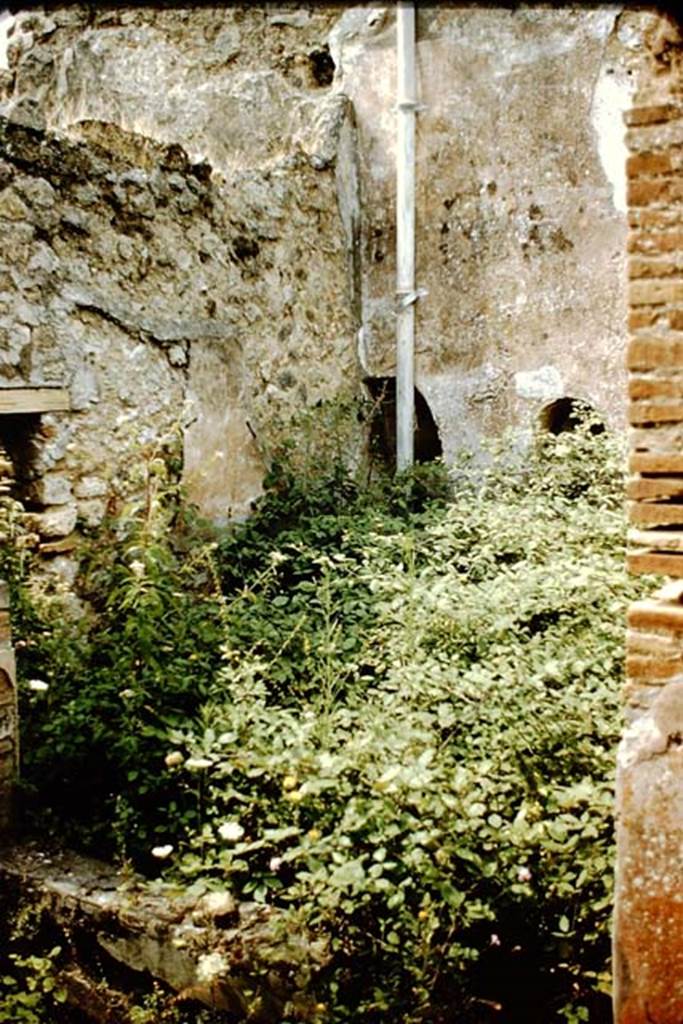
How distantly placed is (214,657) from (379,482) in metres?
2.92

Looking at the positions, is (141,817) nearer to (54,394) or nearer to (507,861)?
(507,861)

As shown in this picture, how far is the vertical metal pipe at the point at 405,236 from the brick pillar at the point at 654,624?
5055 mm

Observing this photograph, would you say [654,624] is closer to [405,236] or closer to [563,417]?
[563,417]

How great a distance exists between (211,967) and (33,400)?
11.6 ft

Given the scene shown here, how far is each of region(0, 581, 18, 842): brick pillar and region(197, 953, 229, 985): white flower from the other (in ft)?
3.99

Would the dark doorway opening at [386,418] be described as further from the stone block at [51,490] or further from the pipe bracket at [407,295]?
the stone block at [51,490]

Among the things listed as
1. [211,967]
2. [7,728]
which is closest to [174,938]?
[211,967]

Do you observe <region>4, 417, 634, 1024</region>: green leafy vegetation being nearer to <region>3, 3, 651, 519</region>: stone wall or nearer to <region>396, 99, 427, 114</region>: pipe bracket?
<region>3, 3, 651, 519</region>: stone wall

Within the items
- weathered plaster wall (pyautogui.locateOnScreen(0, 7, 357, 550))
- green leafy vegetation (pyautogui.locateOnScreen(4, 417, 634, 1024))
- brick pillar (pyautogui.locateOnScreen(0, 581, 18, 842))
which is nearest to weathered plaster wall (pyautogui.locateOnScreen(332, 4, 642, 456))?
weathered plaster wall (pyautogui.locateOnScreen(0, 7, 357, 550))

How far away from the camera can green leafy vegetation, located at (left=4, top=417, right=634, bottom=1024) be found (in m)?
3.00

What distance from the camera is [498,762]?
3395mm

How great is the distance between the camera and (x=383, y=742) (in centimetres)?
348

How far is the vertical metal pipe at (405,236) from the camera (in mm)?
7699

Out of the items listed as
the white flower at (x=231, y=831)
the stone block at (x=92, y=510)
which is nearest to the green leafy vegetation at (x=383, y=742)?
the white flower at (x=231, y=831)
